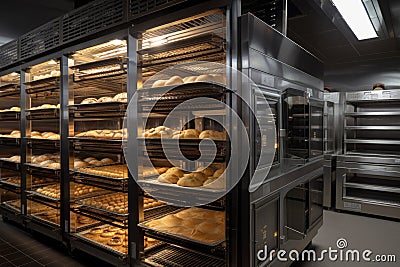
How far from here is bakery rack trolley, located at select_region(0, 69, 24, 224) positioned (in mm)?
3551

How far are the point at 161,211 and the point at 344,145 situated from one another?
3.58m

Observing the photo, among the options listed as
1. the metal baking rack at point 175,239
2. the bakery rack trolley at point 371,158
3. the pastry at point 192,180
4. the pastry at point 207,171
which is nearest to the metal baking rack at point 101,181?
the metal baking rack at point 175,239

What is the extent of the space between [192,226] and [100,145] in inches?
51.2

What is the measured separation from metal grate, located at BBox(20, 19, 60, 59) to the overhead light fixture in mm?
2676

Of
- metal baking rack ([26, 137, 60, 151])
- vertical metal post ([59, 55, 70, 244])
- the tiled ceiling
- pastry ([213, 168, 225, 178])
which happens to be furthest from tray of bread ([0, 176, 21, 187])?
the tiled ceiling

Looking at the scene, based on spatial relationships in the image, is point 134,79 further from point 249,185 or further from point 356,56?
point 356,56

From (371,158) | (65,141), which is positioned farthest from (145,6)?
(371,158)

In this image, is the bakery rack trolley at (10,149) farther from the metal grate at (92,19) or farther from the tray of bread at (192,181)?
the tray of bread at (192,181)

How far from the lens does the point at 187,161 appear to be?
228 centimetres

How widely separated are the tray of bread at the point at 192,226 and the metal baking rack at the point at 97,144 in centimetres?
72

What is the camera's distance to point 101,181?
2480mm

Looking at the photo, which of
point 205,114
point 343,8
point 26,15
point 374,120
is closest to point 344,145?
point 374,120

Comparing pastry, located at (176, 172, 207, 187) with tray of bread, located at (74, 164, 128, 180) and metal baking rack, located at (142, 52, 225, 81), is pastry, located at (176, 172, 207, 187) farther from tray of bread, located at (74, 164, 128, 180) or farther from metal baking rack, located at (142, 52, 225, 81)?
metal baking rack, located at (142, 52, 225, 81)

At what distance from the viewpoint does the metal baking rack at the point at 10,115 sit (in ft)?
11.8
